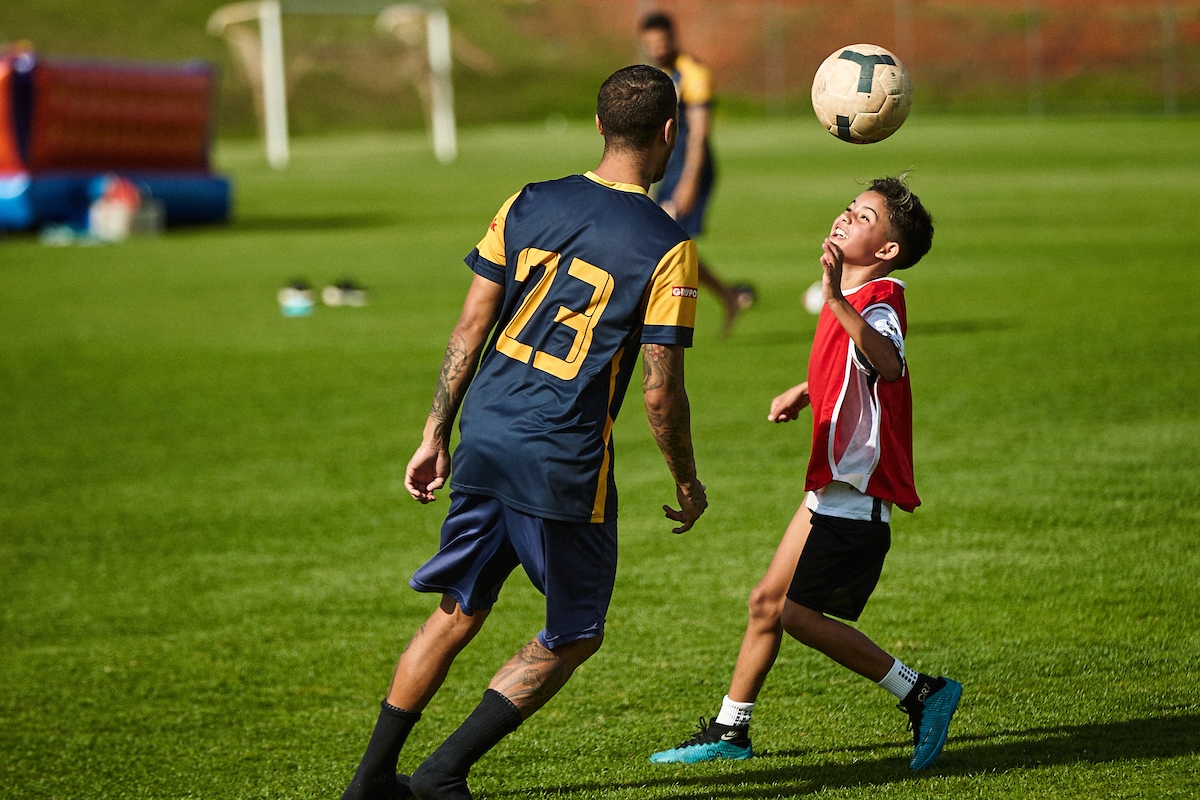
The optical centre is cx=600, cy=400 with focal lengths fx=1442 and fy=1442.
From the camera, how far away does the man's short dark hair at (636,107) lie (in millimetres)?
3391

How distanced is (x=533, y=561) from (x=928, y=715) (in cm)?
124

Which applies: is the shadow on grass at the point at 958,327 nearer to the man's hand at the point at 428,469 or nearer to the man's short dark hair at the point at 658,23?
the man's short dark hair at the point at 658,23

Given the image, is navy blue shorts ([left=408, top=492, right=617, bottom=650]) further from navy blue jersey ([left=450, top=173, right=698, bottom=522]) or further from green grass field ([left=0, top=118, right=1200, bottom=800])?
green grass field ([left=0, top=118, right=1200, bottom=800])

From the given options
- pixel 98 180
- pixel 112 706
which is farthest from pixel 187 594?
pixel 98 180

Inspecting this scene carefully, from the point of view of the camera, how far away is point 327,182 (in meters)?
33.9

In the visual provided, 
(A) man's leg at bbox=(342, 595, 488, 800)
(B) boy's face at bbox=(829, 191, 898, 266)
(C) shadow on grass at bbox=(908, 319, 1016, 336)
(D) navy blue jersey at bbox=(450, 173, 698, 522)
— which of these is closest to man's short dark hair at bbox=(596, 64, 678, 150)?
(D) navy blue jersey at bbox=(450, 173, 698, 522)

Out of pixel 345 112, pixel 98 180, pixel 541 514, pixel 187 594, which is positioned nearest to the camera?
pixel 541 514

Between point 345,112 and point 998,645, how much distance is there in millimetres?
67780

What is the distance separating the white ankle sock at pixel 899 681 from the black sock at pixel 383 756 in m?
1.27

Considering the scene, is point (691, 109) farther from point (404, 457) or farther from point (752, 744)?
point (752, 744)

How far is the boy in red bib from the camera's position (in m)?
3.73

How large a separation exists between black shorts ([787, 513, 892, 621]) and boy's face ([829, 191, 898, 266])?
70 cm

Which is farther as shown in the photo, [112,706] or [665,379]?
[112,706]

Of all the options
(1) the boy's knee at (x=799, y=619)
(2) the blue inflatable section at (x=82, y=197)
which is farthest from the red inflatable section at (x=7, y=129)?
(1) the boy's knee at (x=799, y=619)
